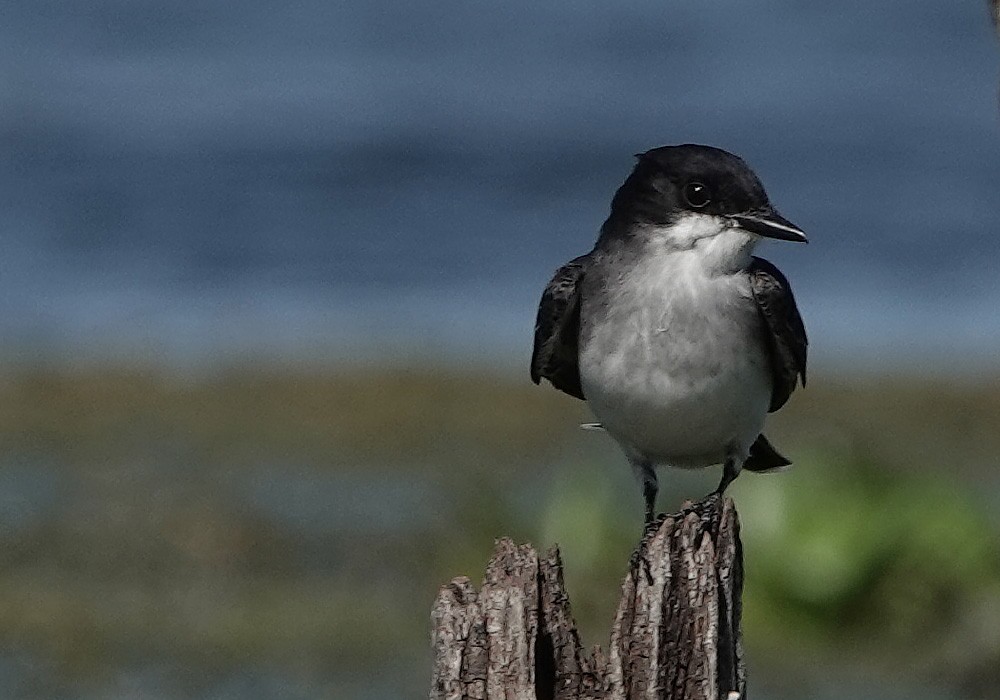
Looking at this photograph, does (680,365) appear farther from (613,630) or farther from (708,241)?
(613,630)

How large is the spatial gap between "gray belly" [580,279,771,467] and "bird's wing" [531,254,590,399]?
0.86 ft

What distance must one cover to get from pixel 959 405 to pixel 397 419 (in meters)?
4.01

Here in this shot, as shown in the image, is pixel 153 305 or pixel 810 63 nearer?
pixel 153 305

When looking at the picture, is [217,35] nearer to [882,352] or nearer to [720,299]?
[882,352]

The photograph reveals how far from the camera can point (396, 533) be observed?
11609mm

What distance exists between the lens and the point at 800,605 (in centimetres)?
1024

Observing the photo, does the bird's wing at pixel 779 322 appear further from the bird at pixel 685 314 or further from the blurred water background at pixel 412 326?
the blurred water background at pixel 412 326

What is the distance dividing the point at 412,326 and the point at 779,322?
10.5 m

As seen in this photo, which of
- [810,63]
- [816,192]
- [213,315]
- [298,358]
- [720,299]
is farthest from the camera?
[810,63]

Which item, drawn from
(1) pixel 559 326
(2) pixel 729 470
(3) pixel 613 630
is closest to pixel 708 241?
(1) pixel 559 326

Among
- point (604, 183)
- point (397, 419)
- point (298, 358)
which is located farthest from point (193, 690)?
point (604, 183)

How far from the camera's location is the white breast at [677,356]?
6824 mm

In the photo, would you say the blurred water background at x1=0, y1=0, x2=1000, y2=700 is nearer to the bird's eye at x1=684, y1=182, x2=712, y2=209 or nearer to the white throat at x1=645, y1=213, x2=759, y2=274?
the white throat at x1=645, y1=213, x2=759, y2=274

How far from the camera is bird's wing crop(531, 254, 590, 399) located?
7320 mm
